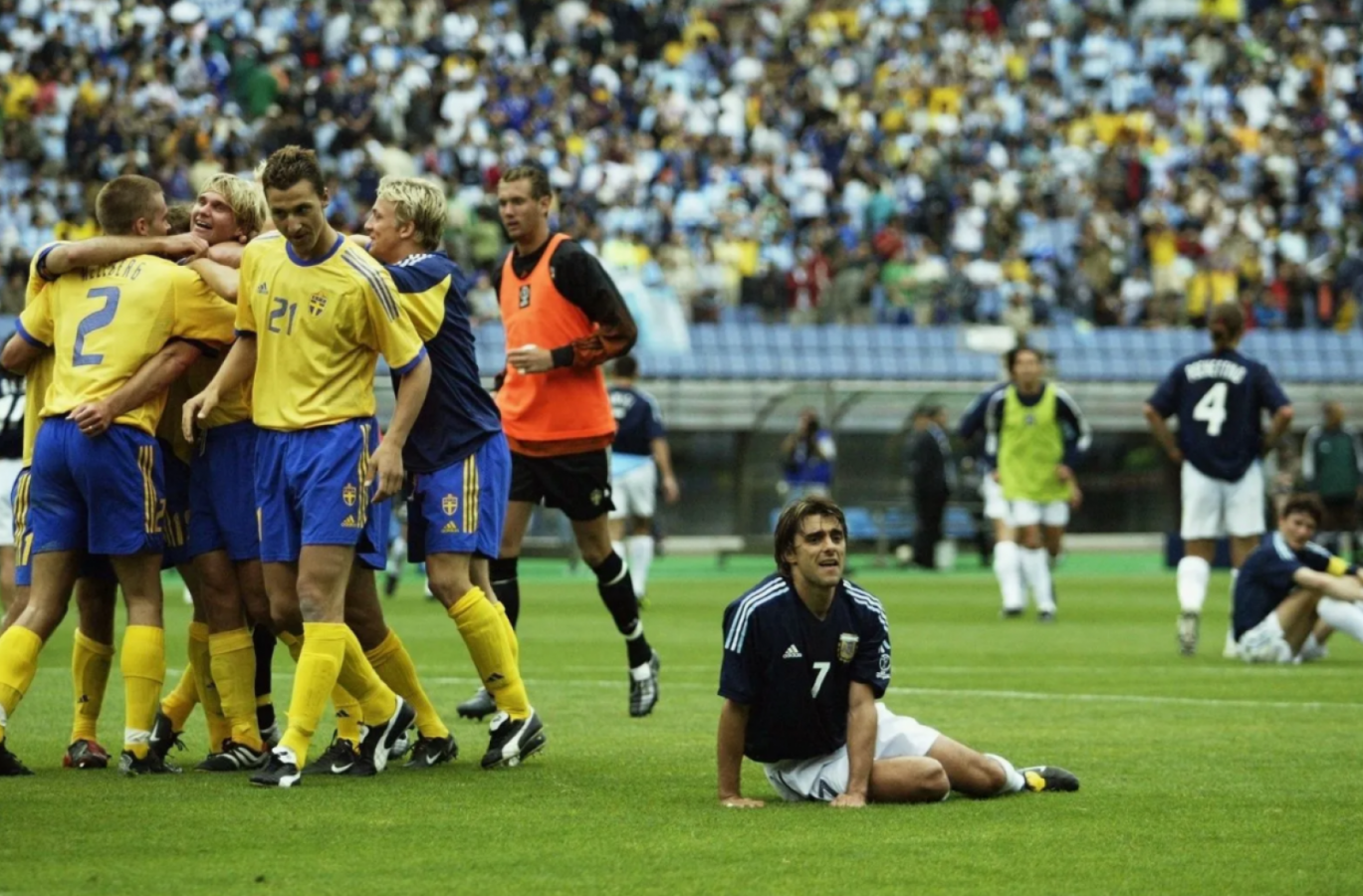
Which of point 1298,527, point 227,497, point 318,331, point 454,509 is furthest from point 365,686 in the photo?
point 1298,527

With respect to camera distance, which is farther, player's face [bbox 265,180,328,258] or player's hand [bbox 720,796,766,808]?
player's face [bbox 265,180,328,258]

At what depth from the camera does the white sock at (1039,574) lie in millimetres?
18078

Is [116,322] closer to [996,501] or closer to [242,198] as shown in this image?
[242,198]

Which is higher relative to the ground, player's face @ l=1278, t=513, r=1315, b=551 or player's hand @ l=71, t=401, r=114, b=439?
player's hand @ l=71, t=401, r=114, b=439

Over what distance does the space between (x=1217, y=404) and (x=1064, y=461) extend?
3691 millimetres

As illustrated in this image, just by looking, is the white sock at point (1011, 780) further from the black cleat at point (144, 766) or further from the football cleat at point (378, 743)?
the black cleat at point (144, 766)

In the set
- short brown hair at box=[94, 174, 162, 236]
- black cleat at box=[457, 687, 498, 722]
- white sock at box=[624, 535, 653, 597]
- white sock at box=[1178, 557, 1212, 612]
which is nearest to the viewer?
short brown hair at box=[94, 174, 162, 236]

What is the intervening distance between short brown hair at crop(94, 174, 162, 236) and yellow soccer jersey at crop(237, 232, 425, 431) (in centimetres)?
62

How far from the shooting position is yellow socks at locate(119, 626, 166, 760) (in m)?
8.01

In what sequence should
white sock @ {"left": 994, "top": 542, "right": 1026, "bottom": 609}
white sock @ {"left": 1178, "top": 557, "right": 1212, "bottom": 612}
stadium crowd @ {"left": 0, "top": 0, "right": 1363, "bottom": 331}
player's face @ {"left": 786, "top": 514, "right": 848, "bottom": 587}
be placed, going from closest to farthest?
player's face @ {"left": 786, "top": 514, "right": 848, "bottom": 587}
white sock @ {"left": 1178, "top": 557, "right": 1212, "bottom": 612}
white sock @ {"left": 994, "top": 542, "right": 1026, "bottom": 609}
stadium crowd @ {"left": 0, "top": 0, "right": 1363, "bottom": 331}

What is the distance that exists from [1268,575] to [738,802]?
7.26 meters

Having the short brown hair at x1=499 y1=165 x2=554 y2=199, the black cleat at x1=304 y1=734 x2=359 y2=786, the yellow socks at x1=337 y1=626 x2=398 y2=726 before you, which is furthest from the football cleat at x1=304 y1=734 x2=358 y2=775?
the short brown hair at x1=499 y1=165 x2=554 y2=199

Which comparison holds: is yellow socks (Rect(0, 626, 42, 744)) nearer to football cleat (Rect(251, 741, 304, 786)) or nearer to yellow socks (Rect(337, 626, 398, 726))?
football cleat (Rect(251, 741, 304, 786))

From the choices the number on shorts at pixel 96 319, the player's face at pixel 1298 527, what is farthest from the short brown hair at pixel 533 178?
the player's face at pixel 1298 527
